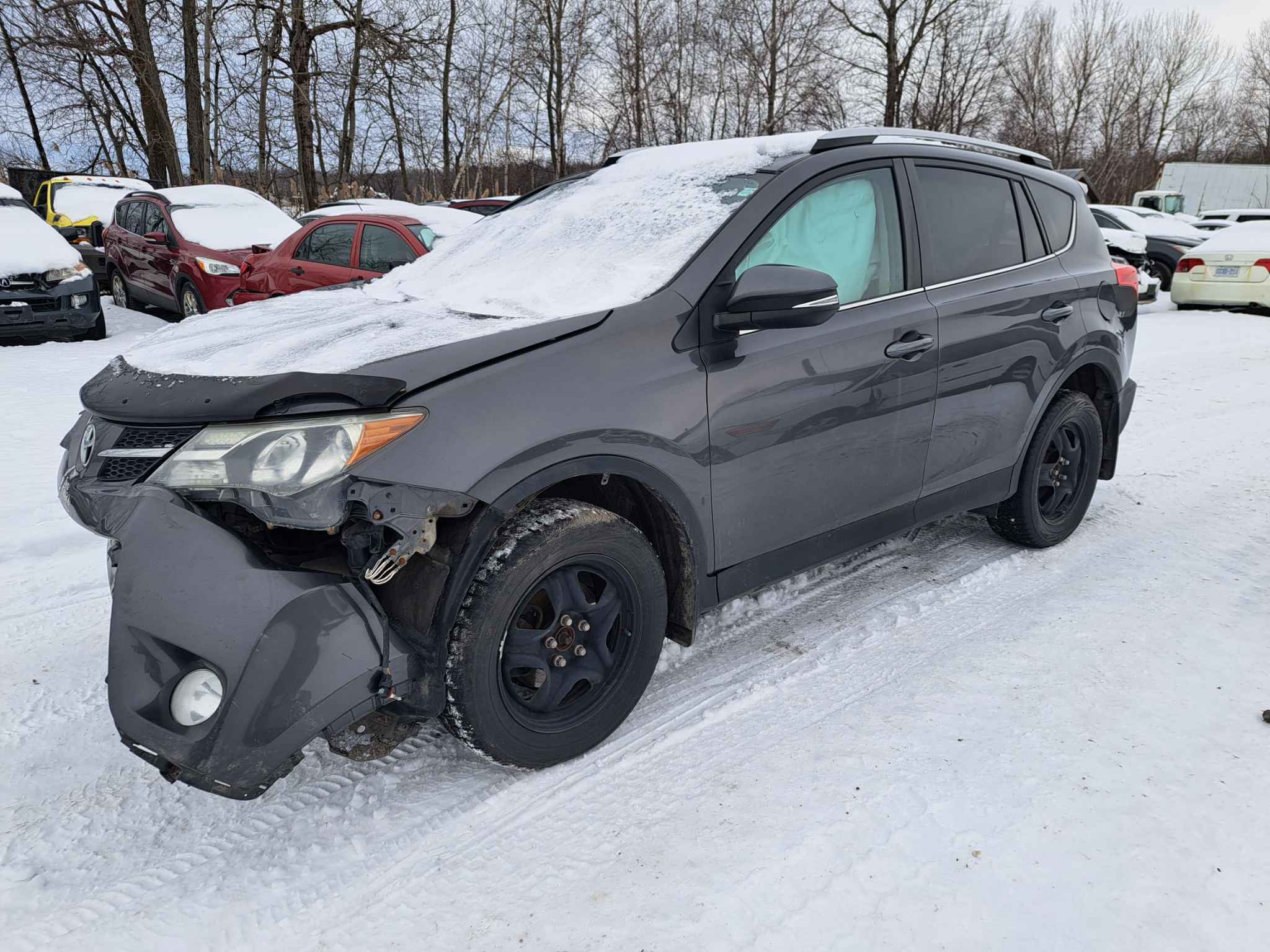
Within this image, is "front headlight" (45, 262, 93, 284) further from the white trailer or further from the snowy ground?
the white trailer

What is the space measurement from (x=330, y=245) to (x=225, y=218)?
10.1 feet

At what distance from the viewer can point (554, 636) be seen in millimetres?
2475

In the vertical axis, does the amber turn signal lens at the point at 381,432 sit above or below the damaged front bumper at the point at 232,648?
Answer: above

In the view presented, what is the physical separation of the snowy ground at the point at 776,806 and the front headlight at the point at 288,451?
0.98 m

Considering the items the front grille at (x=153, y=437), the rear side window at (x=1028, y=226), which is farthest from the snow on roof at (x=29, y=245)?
the rear side window at (x=1028, y=226)

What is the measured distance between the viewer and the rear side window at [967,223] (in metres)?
3.40

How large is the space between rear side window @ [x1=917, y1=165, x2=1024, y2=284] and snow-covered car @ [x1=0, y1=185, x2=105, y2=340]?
9.26m

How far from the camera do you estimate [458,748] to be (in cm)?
274

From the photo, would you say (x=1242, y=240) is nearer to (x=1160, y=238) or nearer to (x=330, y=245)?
(x=1160, y=238)

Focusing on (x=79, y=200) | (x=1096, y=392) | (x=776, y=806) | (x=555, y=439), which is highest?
(x=79, y=200)

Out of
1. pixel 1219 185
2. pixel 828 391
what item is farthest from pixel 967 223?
pixel 1219 185

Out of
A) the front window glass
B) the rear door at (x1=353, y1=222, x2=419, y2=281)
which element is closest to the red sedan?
the rear door at (x1=353, y1=222, x2=419, y2=281)

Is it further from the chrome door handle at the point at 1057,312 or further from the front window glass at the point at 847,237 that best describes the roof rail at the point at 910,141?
the chrome door handle at the point at 1057,312

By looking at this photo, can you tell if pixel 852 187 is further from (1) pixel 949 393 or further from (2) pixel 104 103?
(2) pixel 104 103
